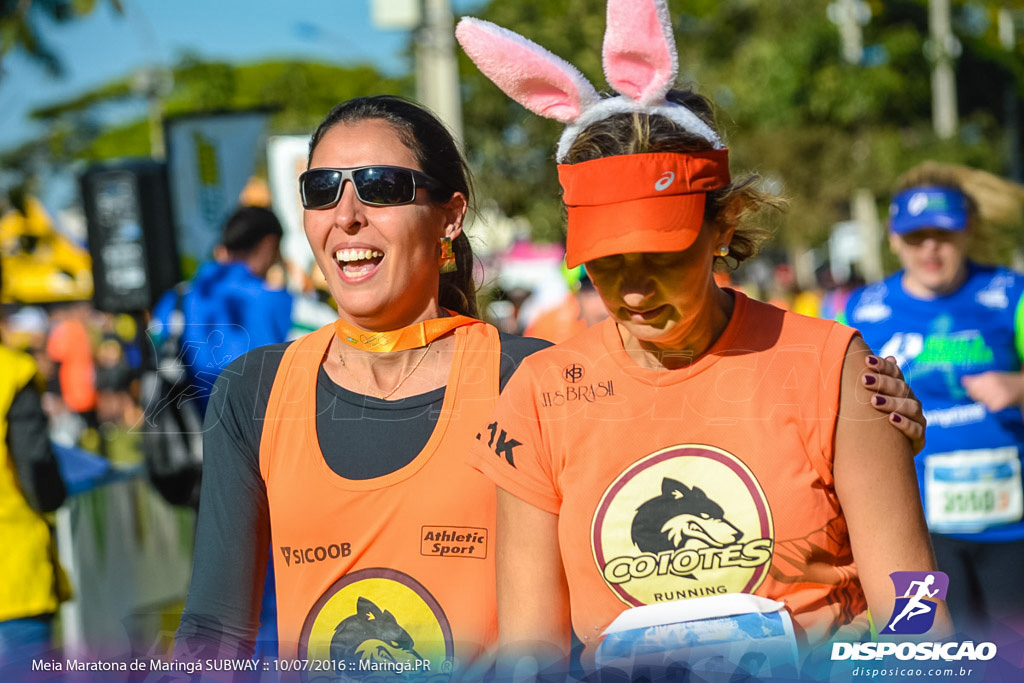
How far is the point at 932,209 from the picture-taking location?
13.5 feet

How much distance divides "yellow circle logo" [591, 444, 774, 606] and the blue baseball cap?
2.68 meters

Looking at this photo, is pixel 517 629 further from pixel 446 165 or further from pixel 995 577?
pixel 995 577

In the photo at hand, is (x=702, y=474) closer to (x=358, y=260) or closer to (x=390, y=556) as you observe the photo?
(x=390, y=556)

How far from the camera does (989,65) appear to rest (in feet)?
84.6

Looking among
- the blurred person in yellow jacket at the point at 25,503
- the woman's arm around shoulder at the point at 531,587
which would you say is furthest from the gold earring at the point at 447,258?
the blurred person in yellow jacket at the point at 25,503

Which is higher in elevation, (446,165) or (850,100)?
(850,100)

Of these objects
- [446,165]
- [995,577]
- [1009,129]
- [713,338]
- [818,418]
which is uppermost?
[1009,129]

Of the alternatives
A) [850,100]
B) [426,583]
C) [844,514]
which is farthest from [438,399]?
[850,100]

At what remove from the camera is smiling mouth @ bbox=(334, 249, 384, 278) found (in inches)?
88.8

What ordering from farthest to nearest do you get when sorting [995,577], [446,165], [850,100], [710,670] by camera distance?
[850,100] < [995,577] < [446,165] < [710,670]

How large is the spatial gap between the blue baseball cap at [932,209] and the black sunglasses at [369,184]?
2.48 m

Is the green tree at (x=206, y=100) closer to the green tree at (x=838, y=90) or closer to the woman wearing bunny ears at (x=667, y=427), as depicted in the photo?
the woman wearing bunny ears at (x=667, y=427)

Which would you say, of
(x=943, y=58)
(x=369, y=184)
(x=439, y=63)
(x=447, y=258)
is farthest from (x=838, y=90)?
(x=369, y=184)

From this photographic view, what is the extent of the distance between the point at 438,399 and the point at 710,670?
0.81m
